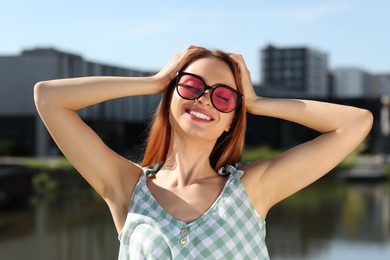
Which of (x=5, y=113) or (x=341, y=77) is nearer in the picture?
(x=5, y=113)

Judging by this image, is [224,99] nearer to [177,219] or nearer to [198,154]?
[198,154]

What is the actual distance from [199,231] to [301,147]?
0.34 meters

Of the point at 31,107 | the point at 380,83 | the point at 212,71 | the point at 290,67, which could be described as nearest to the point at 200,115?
the point at 212,71

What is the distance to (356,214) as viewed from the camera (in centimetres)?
1217

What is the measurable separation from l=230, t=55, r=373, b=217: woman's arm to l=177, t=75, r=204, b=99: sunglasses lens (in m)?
0.14

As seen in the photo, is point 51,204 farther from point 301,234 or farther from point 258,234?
point 258,234

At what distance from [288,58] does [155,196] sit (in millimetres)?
82541

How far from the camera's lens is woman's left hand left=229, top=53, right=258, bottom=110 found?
1.59m

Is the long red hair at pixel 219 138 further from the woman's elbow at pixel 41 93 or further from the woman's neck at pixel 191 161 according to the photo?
the woman's elbow at pixel 41 93

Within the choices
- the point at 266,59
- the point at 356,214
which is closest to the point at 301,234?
the point at 356,214

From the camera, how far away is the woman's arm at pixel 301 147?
158 cm

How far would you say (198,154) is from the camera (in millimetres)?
1605

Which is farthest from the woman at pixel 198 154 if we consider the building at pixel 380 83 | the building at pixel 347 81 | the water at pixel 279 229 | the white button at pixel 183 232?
the building at pixel 380 83

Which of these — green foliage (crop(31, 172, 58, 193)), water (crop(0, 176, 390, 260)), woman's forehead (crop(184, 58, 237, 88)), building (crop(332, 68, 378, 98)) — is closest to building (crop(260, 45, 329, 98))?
building (crop(332, 68, 378, 98))
